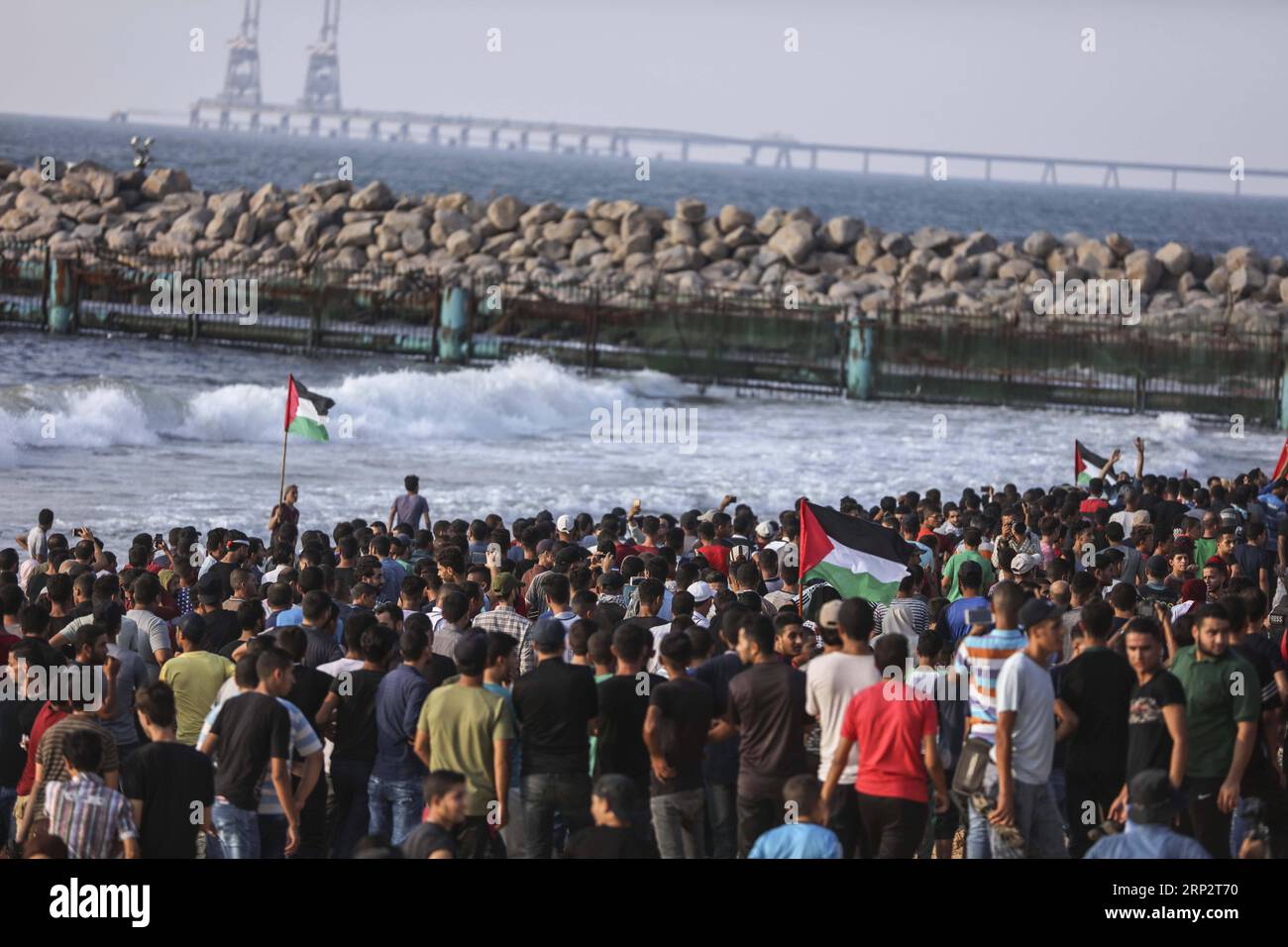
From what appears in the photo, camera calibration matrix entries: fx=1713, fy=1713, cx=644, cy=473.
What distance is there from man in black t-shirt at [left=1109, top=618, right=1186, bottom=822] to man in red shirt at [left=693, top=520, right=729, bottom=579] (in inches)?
204

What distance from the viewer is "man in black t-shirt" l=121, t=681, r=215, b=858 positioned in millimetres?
7020

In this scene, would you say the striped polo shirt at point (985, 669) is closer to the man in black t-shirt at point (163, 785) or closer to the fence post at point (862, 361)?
the man in black t-shirt at point (163, 785)

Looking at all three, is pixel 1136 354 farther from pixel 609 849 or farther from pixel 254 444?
pixel 609 849

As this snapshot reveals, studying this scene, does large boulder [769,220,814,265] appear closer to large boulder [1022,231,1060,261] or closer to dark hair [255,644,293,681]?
large boulder [1022,231,1060,261]

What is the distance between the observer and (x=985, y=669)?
7.88 metres

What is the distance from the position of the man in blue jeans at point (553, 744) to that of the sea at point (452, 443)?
11675 millimetres

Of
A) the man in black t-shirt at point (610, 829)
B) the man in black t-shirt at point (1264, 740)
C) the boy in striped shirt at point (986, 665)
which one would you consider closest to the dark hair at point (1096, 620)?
the boy in striped shirt at point (986, 665)

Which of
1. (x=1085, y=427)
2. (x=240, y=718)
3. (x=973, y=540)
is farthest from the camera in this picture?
(x=1085, y=427)

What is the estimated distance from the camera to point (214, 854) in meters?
7.53

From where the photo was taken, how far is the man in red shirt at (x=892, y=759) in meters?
7.57

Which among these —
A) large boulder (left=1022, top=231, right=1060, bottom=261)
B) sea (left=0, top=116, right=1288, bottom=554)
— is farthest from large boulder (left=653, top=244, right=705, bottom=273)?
sea (left=0, top=116, right=1288, bottom=554)

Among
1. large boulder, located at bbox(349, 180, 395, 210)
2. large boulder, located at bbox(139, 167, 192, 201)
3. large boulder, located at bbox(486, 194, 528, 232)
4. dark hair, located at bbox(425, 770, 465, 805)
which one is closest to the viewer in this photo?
dark hair, located at bbox(425, 770, 465, 805)
